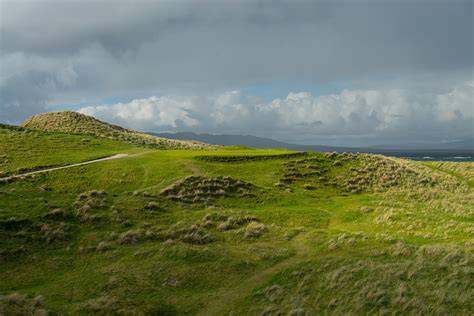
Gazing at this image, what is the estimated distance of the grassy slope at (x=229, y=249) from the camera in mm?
17375

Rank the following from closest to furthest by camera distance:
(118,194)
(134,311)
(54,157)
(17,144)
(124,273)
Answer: (134,311)
(124,273)
(118,194)
(54,157)
(17,144)

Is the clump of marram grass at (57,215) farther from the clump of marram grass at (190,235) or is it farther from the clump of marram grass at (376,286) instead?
the clump of marram grass at (376,286)

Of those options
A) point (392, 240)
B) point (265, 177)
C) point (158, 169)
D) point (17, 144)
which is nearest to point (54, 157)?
point (17, 144)

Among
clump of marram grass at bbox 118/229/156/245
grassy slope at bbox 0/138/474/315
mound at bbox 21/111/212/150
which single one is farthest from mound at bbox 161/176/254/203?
mound at bbox 21/111/212/150

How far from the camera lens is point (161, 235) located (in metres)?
25.7

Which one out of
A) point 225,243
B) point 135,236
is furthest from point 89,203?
point 225,243

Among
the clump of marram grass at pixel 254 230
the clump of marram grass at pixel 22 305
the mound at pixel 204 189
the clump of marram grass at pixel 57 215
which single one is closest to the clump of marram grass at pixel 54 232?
the clump of marram grass at pixel 57 215

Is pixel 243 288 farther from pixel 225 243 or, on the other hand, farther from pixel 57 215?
pixel 57 215

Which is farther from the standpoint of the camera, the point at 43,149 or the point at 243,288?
the point at 43,149

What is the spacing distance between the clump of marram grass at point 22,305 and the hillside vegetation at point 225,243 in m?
0.07

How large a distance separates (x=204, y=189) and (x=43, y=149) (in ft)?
81.8

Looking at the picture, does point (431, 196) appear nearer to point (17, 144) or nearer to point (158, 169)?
point (158, 169)

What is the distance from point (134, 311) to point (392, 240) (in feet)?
52.7

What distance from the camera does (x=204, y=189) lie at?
36438 millimetres
